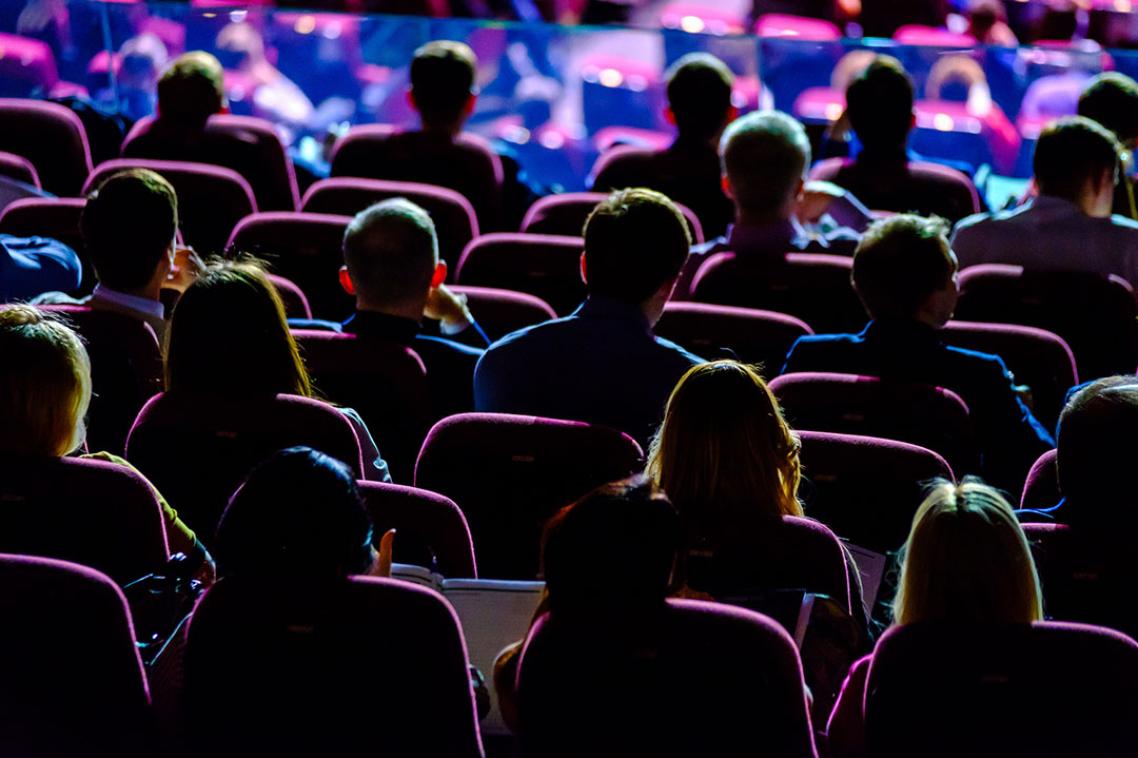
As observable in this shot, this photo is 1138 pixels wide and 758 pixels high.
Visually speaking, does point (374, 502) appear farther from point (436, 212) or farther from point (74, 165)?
point (74, 165)

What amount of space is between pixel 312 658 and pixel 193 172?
120 inches

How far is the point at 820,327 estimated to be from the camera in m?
4.06

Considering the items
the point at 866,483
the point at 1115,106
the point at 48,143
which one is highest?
the point at 1115,106

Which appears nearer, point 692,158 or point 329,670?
point 329,670

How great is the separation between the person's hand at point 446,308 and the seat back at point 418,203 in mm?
963

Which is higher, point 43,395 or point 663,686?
point 43,395

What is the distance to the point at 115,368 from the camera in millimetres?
3244

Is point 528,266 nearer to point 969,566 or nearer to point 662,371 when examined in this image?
point 662,371

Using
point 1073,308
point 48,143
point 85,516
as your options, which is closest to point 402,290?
point 85,516

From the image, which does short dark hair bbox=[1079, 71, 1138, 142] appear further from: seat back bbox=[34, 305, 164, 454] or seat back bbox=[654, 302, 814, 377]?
seat back bbox=[34, 305, 164, 454]

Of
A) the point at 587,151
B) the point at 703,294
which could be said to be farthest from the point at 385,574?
the point at 587,151

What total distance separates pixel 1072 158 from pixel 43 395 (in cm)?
311

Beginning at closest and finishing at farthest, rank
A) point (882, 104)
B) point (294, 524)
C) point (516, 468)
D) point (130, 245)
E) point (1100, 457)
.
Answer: point (294, 524)
point (1100, 457)
point (516, 468)
point (130, 245)
point (882, 104)

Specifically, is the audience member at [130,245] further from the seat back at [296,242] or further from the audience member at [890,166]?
the audience member at [890,166]
